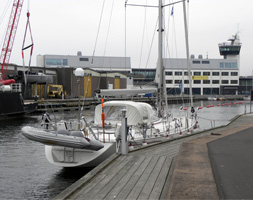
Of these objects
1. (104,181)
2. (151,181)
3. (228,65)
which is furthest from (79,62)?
(151,181)

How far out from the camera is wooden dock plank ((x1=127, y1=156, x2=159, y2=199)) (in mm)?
7023

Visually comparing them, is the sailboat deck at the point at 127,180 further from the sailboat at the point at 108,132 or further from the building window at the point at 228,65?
the building window at the point at 228,65

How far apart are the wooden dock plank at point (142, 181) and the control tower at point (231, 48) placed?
132140 mm

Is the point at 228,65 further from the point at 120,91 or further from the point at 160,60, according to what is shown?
the point at 120,91

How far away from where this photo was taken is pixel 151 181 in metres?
7.92

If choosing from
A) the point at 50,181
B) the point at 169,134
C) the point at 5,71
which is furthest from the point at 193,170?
the point at 5,71

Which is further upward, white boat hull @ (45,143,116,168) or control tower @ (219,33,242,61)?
control tower @ (219,33,242,61)

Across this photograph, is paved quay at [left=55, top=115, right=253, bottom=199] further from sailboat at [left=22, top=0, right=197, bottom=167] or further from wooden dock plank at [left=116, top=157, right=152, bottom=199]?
sailboat at [left=22, top=0, right=197, bottom=167]

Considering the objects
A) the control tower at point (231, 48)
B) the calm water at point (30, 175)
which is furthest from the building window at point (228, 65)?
the calm water at point (30, 175)

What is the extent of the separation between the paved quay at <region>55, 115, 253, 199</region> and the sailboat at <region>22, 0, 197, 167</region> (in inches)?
96.8

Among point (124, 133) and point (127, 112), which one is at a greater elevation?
point (127, 112)

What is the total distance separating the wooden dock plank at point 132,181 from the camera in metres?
7.06

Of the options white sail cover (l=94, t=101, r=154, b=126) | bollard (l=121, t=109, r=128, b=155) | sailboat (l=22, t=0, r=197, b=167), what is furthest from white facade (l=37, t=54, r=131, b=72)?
bollard (l=121, t=109, r=128, b=155)

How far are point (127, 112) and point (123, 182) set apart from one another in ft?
32.3
